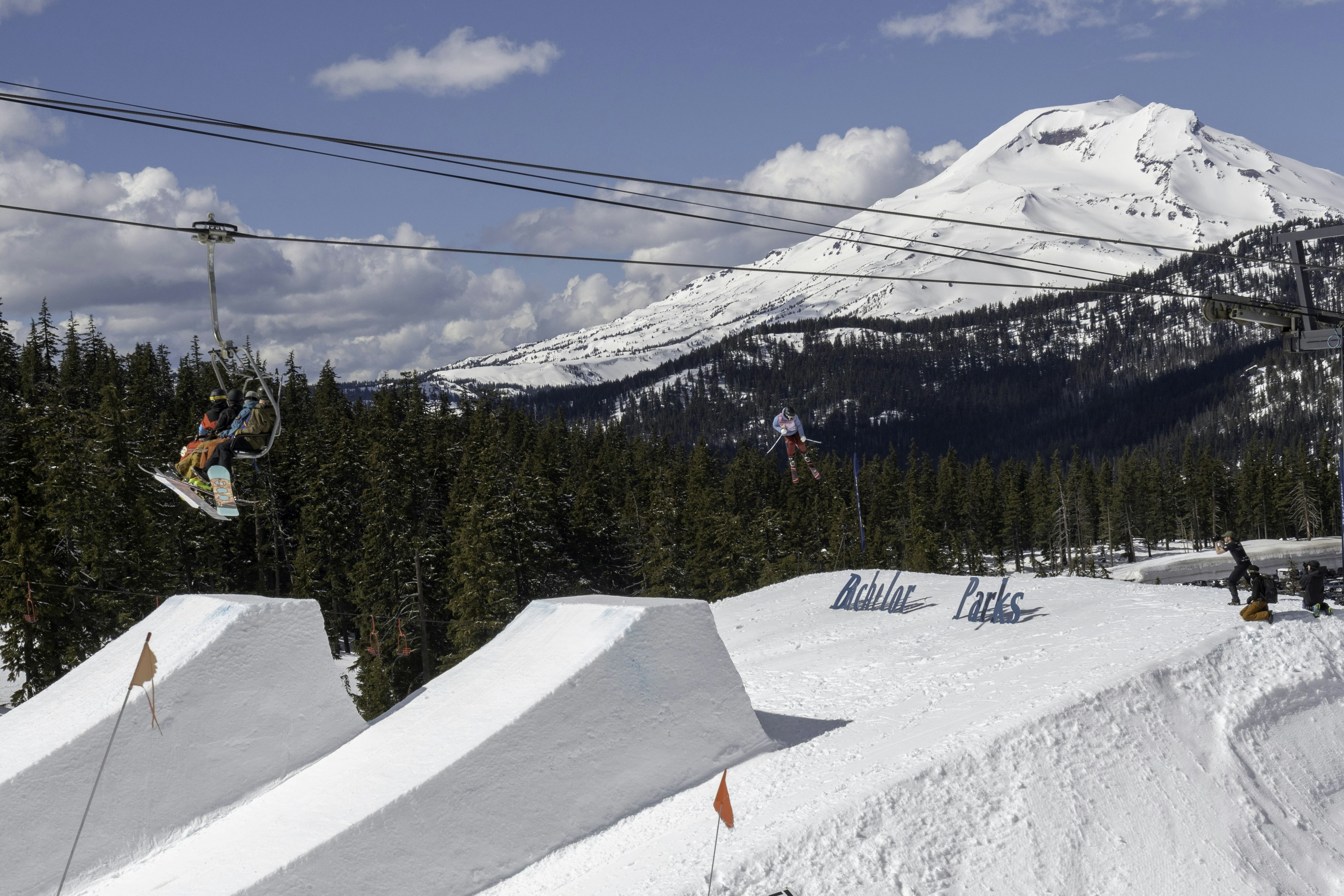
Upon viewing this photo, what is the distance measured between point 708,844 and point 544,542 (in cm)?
3302

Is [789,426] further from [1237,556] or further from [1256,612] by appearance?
[1256,612]

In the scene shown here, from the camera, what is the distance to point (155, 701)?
1345 centimetres

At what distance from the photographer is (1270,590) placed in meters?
17.7

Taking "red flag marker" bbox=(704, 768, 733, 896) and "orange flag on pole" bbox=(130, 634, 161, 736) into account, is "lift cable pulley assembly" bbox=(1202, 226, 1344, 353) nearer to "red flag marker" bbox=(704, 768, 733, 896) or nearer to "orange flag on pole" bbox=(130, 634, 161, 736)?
"red flag marker" bbox=(704, 768, 733, 896)

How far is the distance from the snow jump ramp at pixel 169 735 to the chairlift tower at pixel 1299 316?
16468 mm

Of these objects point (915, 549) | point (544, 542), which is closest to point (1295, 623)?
point (544, 542)

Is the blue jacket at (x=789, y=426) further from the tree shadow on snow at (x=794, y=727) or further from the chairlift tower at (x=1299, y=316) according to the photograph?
the tree shadow on snow at (x=794, y=727)

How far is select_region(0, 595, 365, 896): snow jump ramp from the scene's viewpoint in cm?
1266

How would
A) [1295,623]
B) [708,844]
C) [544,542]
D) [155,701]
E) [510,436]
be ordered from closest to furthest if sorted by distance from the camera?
[708,844] → [155,701] → [1295,623] → [544,542] → [510,436]

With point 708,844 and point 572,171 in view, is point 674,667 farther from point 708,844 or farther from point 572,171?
point 572,171

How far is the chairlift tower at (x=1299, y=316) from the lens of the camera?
17.3 metres

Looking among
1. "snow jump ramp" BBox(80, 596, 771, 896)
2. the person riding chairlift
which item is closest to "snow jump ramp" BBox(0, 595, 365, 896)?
"snow jump ramp" BBox(80, 596, 771, 896)

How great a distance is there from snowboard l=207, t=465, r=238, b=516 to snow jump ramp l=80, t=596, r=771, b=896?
390 centimetres

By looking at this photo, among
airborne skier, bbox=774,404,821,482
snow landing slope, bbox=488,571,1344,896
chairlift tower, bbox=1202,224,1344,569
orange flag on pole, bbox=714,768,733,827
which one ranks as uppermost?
chairlift tower, bbox=1202,224,1344,569
